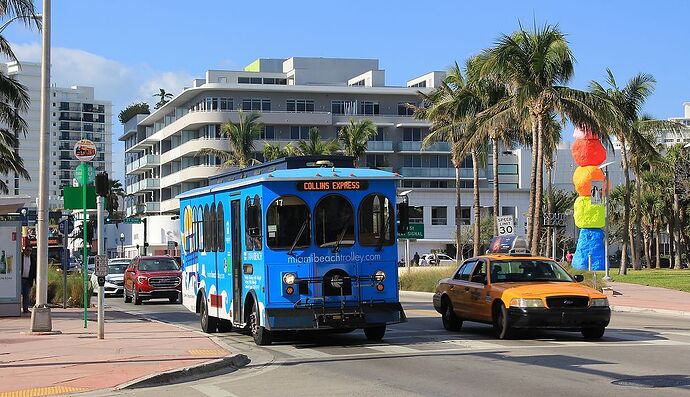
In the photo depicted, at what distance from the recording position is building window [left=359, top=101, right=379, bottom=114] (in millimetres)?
95875

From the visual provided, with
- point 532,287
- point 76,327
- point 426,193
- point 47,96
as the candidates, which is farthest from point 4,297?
point 426,193

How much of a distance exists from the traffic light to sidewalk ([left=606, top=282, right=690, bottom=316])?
1679 centimetres

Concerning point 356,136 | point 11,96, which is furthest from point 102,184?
point 356,136

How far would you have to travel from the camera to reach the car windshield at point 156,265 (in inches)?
1416

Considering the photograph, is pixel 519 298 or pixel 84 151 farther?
pixel 84 151

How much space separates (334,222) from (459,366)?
4.30 meters

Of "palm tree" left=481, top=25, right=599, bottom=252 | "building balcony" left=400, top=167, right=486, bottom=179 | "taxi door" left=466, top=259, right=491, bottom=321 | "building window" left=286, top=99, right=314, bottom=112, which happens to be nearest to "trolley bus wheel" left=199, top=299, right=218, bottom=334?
"taxi door" left=466, top=259, right=491, bottom=321

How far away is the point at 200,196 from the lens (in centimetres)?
2144

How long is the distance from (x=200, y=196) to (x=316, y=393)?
10.2 metres

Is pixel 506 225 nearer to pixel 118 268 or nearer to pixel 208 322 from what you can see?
pixel 208 322

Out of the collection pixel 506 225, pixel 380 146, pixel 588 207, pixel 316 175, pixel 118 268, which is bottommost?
pixel 118 268

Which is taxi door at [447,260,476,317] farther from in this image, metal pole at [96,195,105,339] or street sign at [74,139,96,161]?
street sign at [74,139,96,161]

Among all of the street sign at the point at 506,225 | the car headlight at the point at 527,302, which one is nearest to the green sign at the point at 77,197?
the car headlight at the point at 527,302

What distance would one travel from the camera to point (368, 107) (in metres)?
96.2
